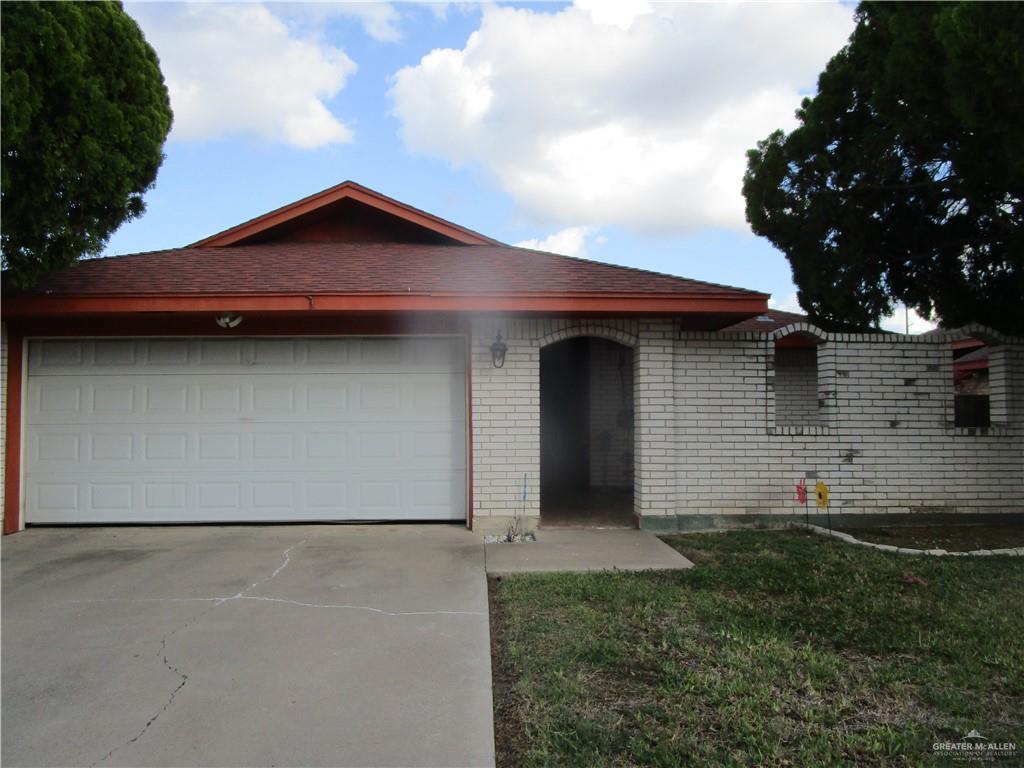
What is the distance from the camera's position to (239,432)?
298 inches

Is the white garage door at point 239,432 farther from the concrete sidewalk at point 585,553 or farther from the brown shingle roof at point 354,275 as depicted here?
the concrete sidewalk at point 585,553

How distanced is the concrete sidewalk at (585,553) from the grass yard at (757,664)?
330mm

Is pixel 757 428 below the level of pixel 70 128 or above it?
below

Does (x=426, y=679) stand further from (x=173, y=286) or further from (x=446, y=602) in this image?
(x=173, y=286)

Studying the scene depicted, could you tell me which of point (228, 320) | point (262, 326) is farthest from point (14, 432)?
point (262, 326)

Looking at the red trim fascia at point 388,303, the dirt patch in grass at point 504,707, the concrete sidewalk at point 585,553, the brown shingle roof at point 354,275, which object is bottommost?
the dirt patch in grass at point 504,707

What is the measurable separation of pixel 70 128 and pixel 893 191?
955 cm

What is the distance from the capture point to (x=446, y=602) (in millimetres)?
4695

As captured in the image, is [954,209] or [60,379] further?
[954,209]

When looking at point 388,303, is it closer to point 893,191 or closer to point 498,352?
point 498,352

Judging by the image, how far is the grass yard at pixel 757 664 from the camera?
279 cm

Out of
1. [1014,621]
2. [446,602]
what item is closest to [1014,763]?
[1014,621]

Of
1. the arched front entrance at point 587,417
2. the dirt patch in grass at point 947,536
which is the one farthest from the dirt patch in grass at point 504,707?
the arched front entrance at point 587,417

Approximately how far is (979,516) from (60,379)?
10.7 m
